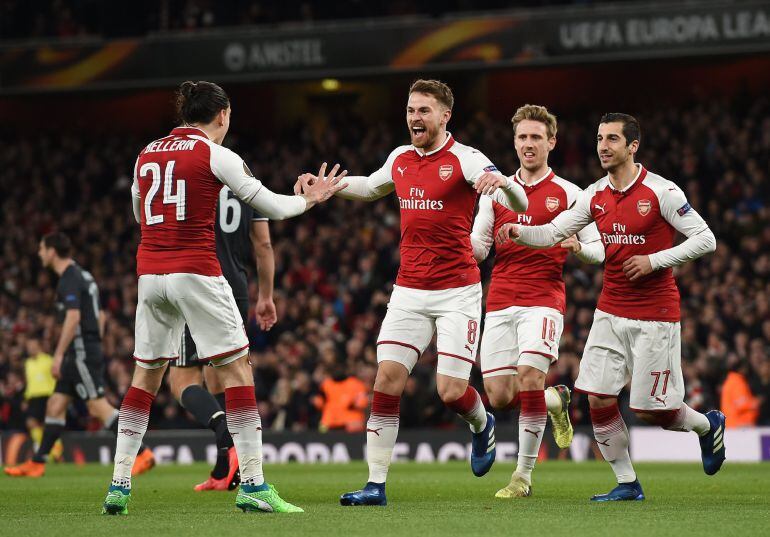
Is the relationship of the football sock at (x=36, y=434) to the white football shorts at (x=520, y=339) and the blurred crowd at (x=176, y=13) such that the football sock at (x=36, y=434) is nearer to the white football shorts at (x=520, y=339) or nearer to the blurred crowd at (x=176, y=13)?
the white football shorts at (x=520, y=339)

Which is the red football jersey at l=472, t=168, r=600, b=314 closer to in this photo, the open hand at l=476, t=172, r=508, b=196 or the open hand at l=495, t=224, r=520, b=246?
the open hand at l=495, t=224, r=520, b=246

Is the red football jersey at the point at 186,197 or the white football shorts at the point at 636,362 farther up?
the red football jersey at the point at 186,197

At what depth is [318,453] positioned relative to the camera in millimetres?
16891

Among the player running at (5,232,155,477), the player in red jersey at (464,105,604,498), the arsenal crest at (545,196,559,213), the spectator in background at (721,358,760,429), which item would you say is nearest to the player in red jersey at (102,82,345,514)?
the player in red jersey at (464,105,604,498)

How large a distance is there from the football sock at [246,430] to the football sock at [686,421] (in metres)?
2.92

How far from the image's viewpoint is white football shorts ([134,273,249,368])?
23.8ft

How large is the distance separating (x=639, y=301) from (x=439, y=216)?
150 centimetres

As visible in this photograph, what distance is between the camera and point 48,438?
A: 12.7 meters

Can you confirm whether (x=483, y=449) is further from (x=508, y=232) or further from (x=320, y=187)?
(x=320, y=187)

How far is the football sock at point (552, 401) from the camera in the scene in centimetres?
978

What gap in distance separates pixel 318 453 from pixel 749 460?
5436 millimetres

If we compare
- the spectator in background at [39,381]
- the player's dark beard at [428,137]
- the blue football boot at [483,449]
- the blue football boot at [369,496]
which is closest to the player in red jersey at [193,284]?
the blue football boot at [369,496]

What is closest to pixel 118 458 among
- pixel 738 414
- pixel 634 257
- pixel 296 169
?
pixel 634 257

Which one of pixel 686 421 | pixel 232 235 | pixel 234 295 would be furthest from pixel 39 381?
pixel 686 421
